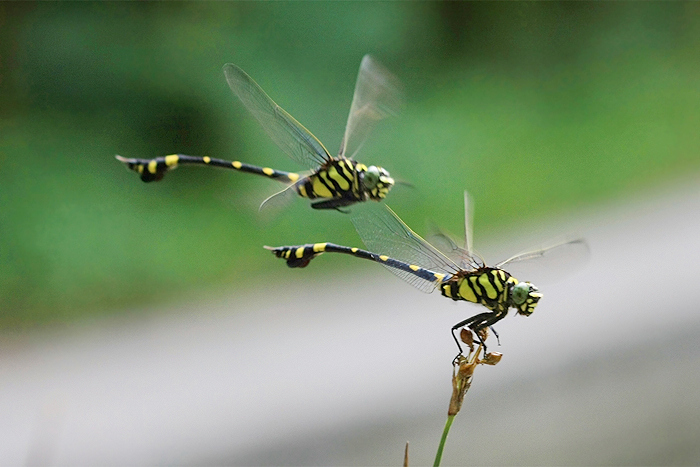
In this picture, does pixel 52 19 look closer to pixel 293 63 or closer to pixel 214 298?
pixel 293 63

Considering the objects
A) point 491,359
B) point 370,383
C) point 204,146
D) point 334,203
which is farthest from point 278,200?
point 204,146

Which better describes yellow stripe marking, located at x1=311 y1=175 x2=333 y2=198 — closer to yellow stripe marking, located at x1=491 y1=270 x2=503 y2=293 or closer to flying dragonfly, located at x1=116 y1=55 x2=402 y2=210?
flying dragonfly, located at x1=116 y1=55 x2=402 y2=210

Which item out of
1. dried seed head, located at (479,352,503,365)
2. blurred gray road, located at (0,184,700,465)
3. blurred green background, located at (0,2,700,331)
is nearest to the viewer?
dried seed head, located at (479,352,503,365)

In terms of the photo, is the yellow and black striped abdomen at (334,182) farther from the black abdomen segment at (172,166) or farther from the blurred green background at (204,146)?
the blurred green background at (204,146)

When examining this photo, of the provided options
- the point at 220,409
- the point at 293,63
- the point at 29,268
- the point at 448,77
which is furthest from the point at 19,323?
the point at 448,77

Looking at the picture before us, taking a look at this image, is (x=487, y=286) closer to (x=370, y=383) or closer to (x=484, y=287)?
(x=484, y=287)

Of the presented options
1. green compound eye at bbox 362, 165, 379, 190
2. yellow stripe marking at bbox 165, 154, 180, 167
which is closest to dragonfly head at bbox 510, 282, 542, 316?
green compound eye at bbox 362, 165, 379, 190
